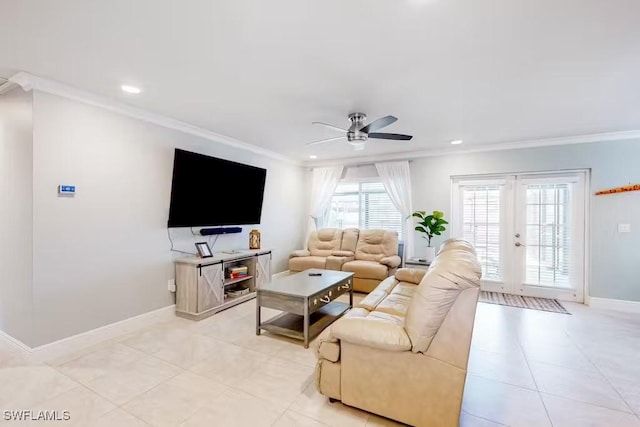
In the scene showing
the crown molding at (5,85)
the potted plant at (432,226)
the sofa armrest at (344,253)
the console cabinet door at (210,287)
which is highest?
the crown molding at (5,85)

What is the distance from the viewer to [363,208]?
6.09 metres

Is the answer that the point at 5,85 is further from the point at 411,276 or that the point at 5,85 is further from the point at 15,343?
the point at 411,276

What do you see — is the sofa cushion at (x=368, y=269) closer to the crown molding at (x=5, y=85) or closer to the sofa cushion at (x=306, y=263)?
the sofa cushion at (x=306, y=263)

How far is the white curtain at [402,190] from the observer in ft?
17.9

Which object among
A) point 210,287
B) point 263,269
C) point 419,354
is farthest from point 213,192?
point 419,354

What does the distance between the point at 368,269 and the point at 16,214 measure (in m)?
4.26

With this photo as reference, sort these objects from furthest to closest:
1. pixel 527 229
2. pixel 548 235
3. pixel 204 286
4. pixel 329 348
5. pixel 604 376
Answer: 1. pixel 527 229
2. pixel 548 235
3. pixel 204 286
4. pixel 604 376
5. pixel 329 348

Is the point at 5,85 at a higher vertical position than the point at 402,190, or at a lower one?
higher

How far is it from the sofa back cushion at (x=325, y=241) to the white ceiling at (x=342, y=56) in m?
2.84

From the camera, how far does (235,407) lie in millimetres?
2008

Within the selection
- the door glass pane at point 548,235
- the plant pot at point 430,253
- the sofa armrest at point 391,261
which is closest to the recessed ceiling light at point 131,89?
the sofa armrest at point 391,261

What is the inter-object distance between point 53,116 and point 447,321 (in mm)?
3678

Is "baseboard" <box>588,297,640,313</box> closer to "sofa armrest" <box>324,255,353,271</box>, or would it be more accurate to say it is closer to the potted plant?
the potted plant

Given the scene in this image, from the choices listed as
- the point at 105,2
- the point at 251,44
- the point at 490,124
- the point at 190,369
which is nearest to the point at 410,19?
the point at 251,44
